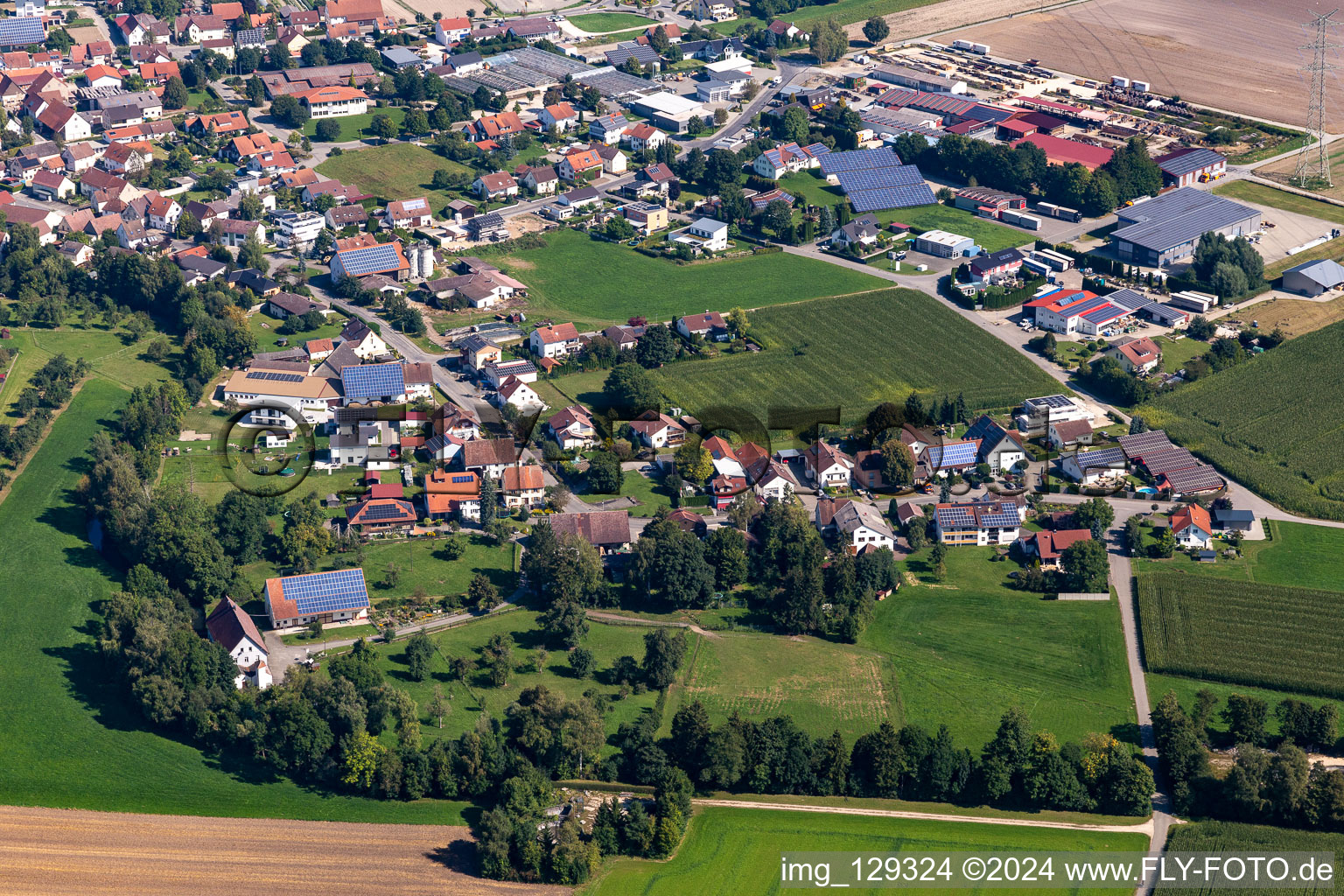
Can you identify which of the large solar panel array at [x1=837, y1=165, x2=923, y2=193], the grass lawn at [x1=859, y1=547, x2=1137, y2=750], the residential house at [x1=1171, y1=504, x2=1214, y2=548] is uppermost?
the large solar panel array at [x1=837, y1=165, x2=923, y2=193]

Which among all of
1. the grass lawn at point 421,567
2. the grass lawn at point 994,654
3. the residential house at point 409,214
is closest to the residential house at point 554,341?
the grass lawn at point 421,567

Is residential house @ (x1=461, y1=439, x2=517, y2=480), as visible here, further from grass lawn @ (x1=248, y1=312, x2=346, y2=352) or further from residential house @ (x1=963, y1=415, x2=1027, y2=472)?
residential house @ (x1=963, y1=415, x2=1027, y2=472)

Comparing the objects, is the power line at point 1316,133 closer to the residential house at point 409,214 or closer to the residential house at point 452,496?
the residential house at point 409,214

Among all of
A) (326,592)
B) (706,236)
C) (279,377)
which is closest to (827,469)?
(326,592)

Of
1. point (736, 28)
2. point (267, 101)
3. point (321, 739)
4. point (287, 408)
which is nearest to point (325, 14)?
point (267, 101)

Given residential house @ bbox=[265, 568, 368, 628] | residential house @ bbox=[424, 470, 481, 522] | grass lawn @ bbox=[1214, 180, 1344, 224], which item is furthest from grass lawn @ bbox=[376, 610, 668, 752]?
grass lawn @ bbox=[1214, 180, 1344, 224]

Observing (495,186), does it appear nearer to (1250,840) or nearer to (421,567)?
(421,567)
